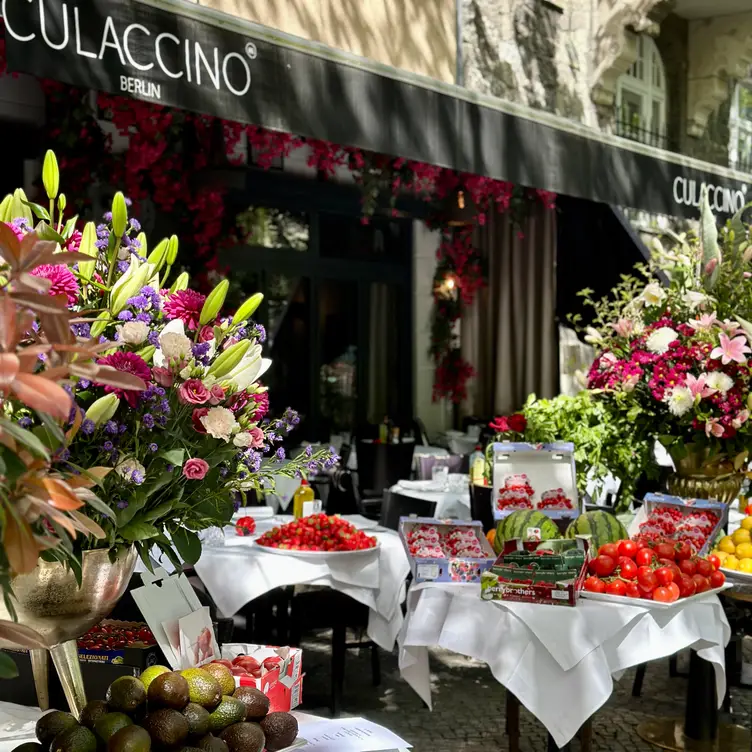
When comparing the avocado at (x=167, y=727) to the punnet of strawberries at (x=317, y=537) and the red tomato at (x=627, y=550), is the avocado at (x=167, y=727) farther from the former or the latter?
the punnet of strawberries at (x=317, y=537)

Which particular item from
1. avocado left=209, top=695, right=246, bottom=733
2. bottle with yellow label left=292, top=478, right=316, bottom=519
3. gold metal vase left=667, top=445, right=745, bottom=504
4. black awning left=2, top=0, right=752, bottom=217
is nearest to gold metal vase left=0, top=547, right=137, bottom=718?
avocado left=209, top=695, right=246, bottom=733

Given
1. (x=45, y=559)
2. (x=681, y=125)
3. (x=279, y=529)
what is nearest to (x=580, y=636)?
(x=279, y=529)

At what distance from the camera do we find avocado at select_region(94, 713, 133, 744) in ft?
5.08

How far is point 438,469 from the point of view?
6.60 m

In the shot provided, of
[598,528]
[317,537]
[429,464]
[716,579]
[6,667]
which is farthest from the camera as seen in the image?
[429,464]

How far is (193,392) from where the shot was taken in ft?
5.16

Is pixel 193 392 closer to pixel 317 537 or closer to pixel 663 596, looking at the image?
pixel 663 596

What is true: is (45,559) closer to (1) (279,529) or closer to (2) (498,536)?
(2) (498,536)

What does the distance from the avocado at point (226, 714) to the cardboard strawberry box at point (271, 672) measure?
0.17m

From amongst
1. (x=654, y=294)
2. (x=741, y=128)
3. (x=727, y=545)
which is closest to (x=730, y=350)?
(x=654, y=294)

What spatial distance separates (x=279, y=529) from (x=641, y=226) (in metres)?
5.69

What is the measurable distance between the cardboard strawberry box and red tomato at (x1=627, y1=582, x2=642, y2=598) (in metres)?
1.58

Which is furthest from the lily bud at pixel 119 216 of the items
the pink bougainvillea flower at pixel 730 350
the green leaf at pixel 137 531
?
the pink bougainvillea flower at pixel 730 350

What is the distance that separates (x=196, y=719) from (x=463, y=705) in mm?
3290
